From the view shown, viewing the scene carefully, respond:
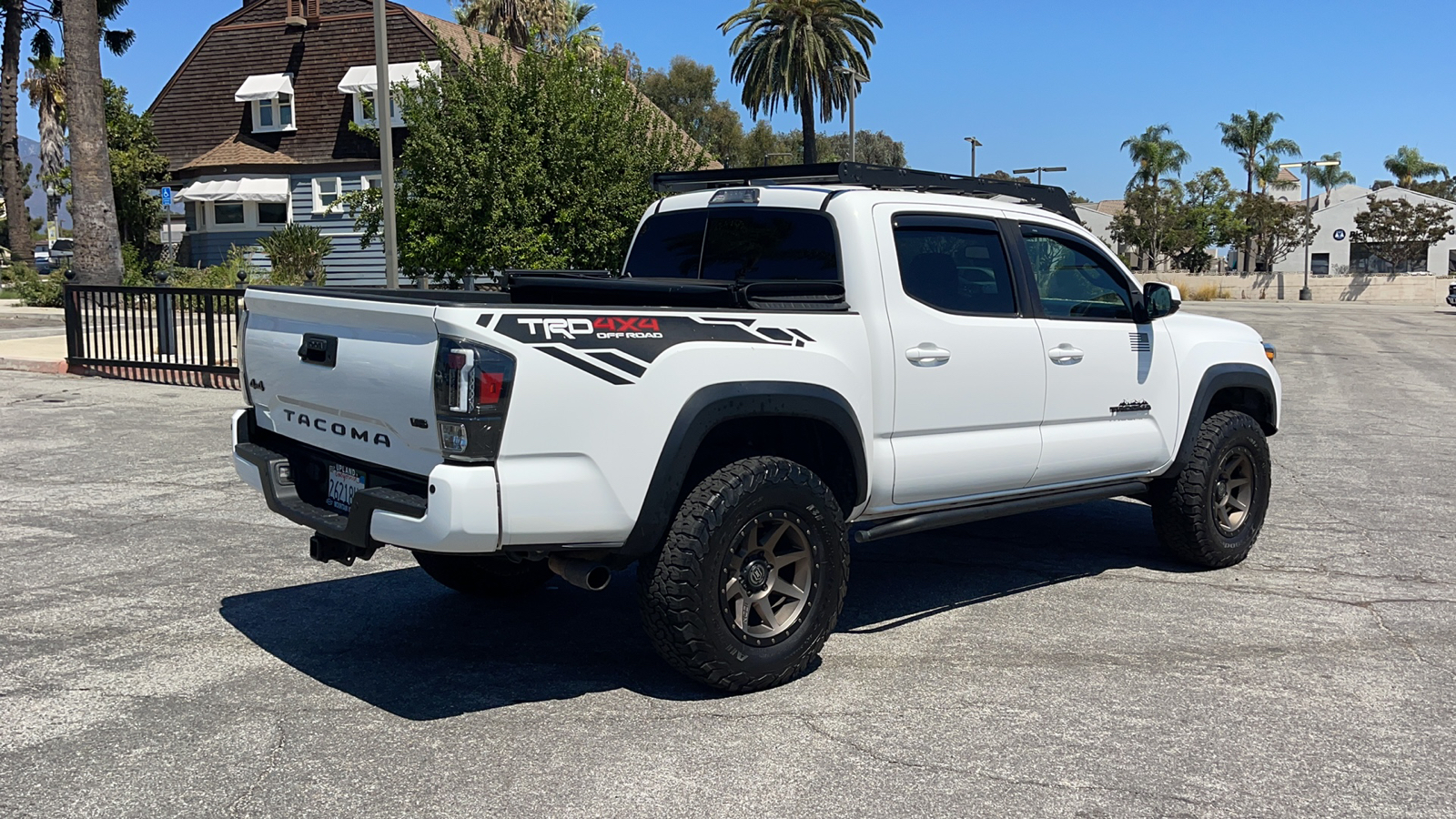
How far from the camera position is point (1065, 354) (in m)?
5.92

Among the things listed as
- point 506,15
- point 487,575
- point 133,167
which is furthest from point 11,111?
point 487,575

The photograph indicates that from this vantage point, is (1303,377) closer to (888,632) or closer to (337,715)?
(888,632)

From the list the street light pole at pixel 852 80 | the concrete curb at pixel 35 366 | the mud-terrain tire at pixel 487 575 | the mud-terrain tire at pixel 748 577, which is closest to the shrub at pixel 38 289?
the concrete curb at pixel 35 366

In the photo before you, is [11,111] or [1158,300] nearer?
[1158,300]

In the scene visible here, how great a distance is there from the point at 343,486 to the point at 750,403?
1.61 m

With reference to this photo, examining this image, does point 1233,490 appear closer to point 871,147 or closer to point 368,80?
point 368,80

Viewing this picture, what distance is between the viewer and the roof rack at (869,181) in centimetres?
570

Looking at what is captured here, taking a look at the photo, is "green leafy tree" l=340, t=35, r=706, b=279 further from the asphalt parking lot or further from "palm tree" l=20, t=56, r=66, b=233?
"palm tree" l=20, t=56, r=66, b=233

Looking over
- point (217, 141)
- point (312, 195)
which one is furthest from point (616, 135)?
point (217, 141)

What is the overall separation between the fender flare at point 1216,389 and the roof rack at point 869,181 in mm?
1164

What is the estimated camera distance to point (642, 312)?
4355mm

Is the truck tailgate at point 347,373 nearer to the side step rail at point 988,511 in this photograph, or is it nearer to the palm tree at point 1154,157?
the side step rail at point 988,511

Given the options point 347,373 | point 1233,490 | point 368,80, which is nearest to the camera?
point 347,373

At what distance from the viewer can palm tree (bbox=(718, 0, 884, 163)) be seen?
43.6 metres
